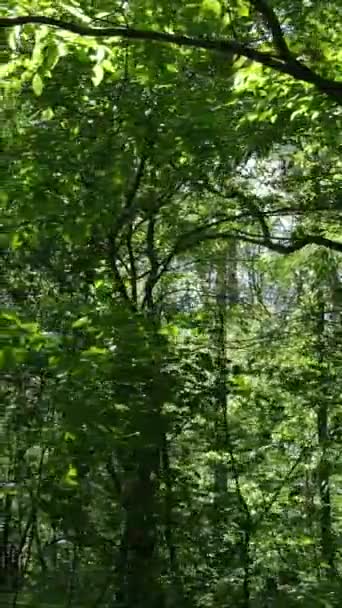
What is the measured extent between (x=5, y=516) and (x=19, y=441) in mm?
1267

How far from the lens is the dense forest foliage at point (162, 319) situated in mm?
3213

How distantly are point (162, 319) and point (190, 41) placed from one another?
3.16 metres

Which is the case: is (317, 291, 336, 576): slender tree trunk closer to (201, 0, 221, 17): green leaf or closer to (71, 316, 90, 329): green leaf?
(71, 316, 90, 329): green leaf

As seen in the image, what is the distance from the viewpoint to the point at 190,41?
7.64ft

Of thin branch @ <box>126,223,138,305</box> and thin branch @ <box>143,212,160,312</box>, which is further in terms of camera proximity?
thin branch @ <box>143,212,160,312</box>

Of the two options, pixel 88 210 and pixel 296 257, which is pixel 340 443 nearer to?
pixel 296 257

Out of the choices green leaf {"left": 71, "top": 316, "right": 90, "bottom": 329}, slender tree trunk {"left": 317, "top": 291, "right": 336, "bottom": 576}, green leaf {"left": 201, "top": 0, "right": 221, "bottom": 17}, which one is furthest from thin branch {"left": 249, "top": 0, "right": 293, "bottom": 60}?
slender tree trunk {"left": 317, "top": 291, "right": 336, "bottom": 576}

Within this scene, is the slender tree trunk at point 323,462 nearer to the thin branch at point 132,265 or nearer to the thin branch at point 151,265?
the thin branch at point 151,265

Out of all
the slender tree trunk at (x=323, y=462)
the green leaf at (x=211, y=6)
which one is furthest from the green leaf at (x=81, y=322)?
the slender tree trunk at (x=323, y=462)

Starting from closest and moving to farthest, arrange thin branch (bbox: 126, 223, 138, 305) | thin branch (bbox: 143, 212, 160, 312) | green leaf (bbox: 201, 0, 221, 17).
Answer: green leaf (bbox: 201, 0, 221, 17)
thin branch (bbox: 126, 223, 138, 305)
thin branch (bbox: 143, 212, 160, 312)

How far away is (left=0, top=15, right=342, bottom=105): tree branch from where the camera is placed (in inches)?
86.9

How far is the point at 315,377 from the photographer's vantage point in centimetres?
543

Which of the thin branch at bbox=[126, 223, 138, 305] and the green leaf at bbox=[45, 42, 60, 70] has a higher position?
the thin branch at bbox=[126, 223, 138, 305]

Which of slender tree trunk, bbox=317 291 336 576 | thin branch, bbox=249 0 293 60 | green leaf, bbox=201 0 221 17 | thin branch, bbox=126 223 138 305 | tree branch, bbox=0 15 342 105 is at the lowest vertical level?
slender tree trunk, bbox=317 291 336 576
